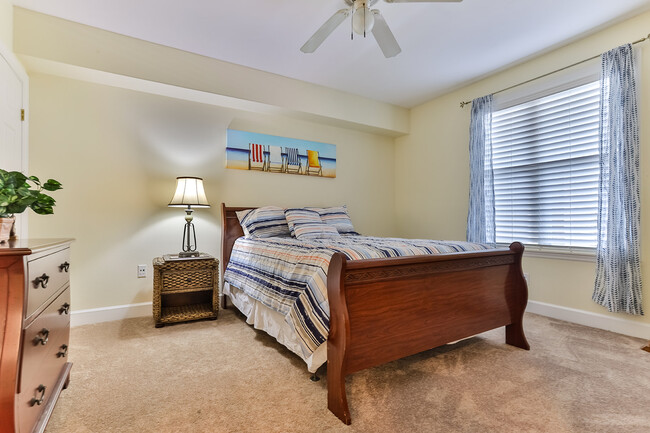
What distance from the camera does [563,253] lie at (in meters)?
2.84

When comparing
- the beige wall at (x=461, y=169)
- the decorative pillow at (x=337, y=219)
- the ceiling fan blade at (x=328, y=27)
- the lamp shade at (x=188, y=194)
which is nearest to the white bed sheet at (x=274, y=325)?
the lamp shade at (x=188, y=194)

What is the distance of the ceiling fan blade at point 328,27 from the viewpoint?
201 cm

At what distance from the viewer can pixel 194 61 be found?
2928 mm

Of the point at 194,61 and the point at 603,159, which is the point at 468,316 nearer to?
the point at 603,159

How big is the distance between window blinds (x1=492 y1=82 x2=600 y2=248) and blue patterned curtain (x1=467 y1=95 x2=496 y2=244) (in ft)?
0.29

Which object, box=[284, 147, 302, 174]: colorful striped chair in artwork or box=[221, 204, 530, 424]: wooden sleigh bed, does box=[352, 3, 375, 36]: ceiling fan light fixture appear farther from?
box=[284, 147, 302, 174]: colorful striped chair in artwork

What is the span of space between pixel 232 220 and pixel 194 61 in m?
1.56

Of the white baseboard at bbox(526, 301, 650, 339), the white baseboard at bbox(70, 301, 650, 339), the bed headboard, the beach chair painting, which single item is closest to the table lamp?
the bed headboard

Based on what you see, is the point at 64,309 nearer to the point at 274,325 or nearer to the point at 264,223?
the point at 274,325

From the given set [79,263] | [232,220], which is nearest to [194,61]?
[232,220]

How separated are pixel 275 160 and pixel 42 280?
268 centimetres

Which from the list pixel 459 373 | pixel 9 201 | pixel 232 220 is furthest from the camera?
pixel 232 220

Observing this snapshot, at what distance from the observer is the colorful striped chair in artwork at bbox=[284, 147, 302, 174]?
146 inches

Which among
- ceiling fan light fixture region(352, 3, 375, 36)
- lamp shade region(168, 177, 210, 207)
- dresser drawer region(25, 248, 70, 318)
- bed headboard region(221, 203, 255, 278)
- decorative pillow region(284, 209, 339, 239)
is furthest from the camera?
bed headboard region(221, 203, 255, 278)
